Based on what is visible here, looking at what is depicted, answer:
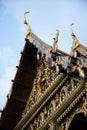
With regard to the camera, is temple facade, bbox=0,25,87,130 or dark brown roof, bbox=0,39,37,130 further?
dark brown roof, bbox=0,39,37,130

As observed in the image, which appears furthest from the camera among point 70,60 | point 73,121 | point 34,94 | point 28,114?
point 34,94

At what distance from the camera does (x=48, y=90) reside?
11.3 m

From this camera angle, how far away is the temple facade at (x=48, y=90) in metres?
9.52

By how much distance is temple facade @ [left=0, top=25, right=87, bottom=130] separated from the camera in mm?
9523

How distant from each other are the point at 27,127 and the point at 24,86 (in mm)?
1974

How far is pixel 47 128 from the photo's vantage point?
428 inches

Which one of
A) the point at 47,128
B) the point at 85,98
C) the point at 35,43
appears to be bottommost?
the point at 47,128

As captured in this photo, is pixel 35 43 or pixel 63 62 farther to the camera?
pixel 35 43

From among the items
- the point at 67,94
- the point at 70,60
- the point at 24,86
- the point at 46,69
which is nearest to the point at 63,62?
the point at 70,60

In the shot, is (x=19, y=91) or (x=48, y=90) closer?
(x=48, y=90)

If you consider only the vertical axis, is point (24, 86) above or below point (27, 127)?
above

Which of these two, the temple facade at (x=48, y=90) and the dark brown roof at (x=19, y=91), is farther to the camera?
the dark brown roof at (x=19, y=91)

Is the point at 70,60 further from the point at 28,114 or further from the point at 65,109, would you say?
the point at 28,114

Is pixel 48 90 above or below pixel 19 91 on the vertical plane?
below
